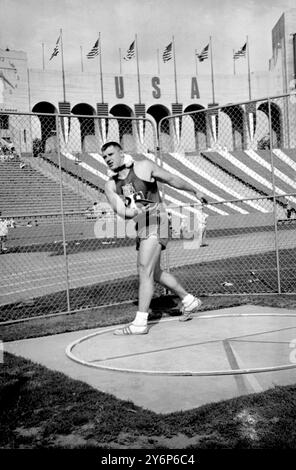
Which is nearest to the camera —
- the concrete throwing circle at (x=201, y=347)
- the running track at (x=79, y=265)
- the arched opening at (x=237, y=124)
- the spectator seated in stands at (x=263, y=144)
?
the concrete throwing circle at (x=201, y=347)

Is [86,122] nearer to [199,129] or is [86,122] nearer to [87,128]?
[87,128]

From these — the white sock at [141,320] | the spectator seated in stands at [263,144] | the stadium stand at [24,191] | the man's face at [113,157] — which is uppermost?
the spectator seated in stands at [263,144]

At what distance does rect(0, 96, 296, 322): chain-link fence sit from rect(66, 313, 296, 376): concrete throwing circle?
1.49 meters

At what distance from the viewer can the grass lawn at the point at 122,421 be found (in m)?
3.32

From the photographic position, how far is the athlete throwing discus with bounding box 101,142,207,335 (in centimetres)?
660

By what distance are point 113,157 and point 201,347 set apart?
2.46 m

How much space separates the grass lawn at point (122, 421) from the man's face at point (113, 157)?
2.75 m

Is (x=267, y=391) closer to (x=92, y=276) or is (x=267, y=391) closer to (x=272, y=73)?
(x=92, y=276)

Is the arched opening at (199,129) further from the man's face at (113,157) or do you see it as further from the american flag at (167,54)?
the man's face at (113,157)

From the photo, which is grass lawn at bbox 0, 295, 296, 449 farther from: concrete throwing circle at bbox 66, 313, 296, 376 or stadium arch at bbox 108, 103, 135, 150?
stadium arch at bbox 108, 103, 135, 150

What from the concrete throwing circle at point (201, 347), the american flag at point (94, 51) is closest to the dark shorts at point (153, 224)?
the concrete throwing circle at point (201, 347)

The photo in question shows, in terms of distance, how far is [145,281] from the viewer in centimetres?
671

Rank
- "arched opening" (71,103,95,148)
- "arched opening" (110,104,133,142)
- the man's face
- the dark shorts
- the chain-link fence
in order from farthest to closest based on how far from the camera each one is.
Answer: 1. "arched opening" (110,104,133,142)
2. "arched opening" (71,103,95,148)
3. the chain-link fence
4. the dark shorts
5. the man's face

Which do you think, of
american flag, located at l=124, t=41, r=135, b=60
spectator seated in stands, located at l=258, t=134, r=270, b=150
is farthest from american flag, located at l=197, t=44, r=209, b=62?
spectator seated in stands, located at l=258, t=134, r=270, b=150
